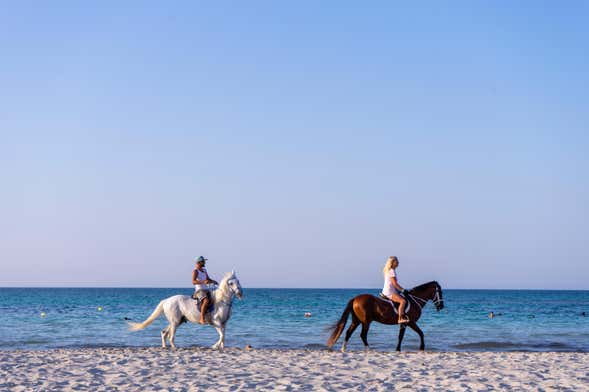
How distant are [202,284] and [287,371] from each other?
4374mm

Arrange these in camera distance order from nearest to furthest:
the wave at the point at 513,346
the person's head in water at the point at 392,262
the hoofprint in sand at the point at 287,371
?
the hoofprint in sand at the point at 287,371 < the person's head in water at the point at 392,262 < the wave at the point at 513,346

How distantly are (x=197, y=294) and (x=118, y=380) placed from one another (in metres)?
4.86

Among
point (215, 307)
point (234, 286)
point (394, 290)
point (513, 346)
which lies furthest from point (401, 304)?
point (513, 346)

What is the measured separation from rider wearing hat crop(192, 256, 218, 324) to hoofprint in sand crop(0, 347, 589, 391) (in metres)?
1.12

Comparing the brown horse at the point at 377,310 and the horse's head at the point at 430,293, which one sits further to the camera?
the horse's head at the point at 430,293

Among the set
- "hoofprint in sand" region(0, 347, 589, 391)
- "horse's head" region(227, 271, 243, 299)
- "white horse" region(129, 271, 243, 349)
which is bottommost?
"hoofprint in sand" region(0, 347, 589, 391)

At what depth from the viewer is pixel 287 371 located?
12672 millimetres

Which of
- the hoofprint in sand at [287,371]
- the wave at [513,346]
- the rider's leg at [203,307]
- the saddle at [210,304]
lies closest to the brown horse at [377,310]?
the hoofprint in sand at [287,371]

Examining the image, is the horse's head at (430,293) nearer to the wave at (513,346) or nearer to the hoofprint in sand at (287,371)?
the hoofprint in sand at (287,371)

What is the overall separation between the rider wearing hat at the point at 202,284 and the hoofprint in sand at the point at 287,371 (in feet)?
3.68

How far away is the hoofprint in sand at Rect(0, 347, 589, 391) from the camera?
11.2 metres

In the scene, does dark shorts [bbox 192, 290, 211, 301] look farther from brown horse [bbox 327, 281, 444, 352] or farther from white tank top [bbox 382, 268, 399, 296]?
white tank top [bbox 382, 268, 399, 296]

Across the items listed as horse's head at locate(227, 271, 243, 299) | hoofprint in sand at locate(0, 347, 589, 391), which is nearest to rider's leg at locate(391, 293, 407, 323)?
hoofprint in sand at locate(0, 347, 589, 391)

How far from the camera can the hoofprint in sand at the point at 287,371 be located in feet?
36.7
